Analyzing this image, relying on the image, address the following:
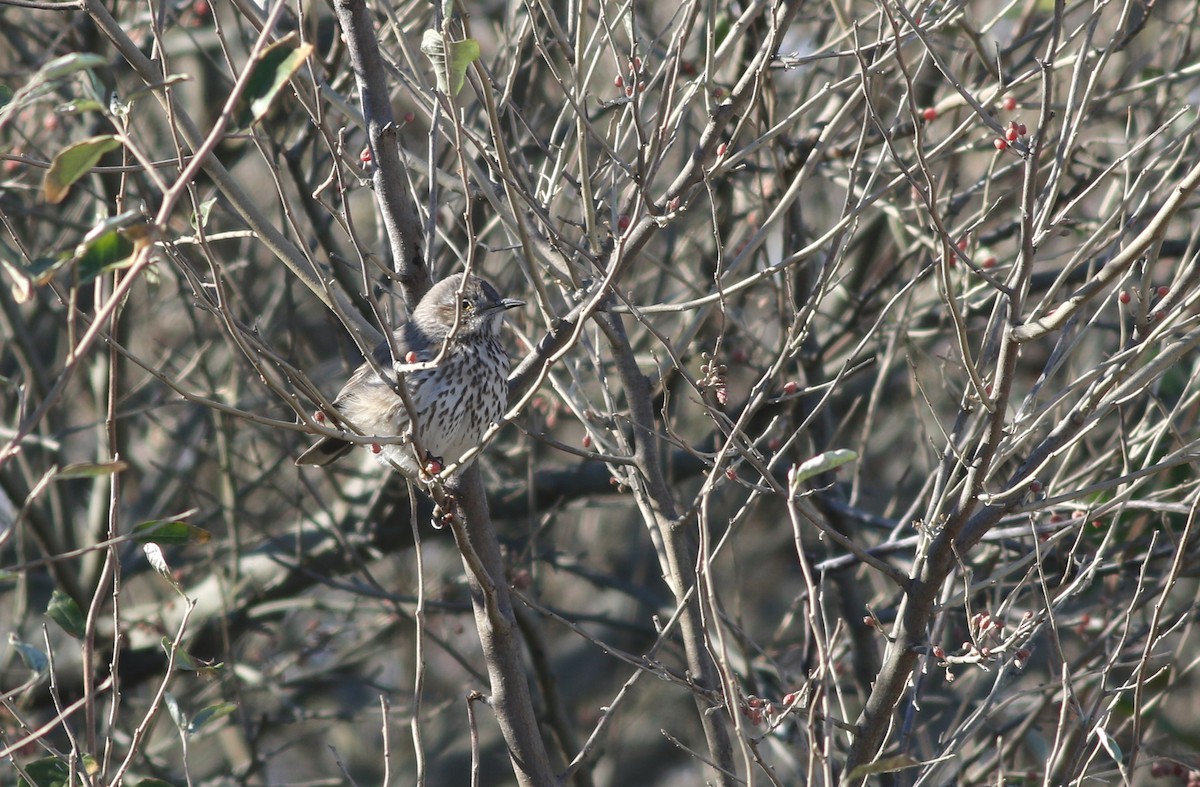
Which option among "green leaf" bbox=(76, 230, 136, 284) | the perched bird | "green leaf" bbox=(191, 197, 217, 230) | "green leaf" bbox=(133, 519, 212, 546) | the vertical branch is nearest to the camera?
"green leaf" bbox=(76, 230, 136, 284)

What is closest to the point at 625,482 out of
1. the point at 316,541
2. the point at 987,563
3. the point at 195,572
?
the point at 987,563

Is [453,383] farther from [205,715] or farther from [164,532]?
[164,532]

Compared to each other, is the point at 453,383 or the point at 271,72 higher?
the point at 271,72

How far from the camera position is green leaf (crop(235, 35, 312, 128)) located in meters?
2.32

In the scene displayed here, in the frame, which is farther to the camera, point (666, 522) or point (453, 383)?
point (453, 383)

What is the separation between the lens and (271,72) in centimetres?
241

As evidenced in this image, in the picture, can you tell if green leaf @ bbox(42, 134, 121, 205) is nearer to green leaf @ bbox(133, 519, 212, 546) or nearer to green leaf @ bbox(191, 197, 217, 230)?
green leaf @ bbox(191, 197, 217, 230)

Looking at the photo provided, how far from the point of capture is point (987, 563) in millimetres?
5781

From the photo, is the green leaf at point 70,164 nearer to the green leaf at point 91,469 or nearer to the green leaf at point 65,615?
the green leaf at point 91,469

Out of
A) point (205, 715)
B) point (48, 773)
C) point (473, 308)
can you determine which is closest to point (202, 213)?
point (205, 715)

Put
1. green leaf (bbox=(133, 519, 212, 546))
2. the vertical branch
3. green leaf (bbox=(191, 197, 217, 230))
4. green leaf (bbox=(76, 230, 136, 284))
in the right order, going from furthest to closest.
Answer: the vertical branch
green leaf (bbox=(191, 197, 217, 230))
green leaf (bbox=(133, 519, 212, 546))
green leaf (bbox=(76, 230, 136, 284))

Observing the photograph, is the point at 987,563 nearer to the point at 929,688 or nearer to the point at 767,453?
the point at 767,453

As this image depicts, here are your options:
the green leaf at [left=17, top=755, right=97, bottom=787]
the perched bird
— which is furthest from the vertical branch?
the green leaf at [left=17, top=755, right=97, bottom=787]

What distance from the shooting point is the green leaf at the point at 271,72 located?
7.61ft
